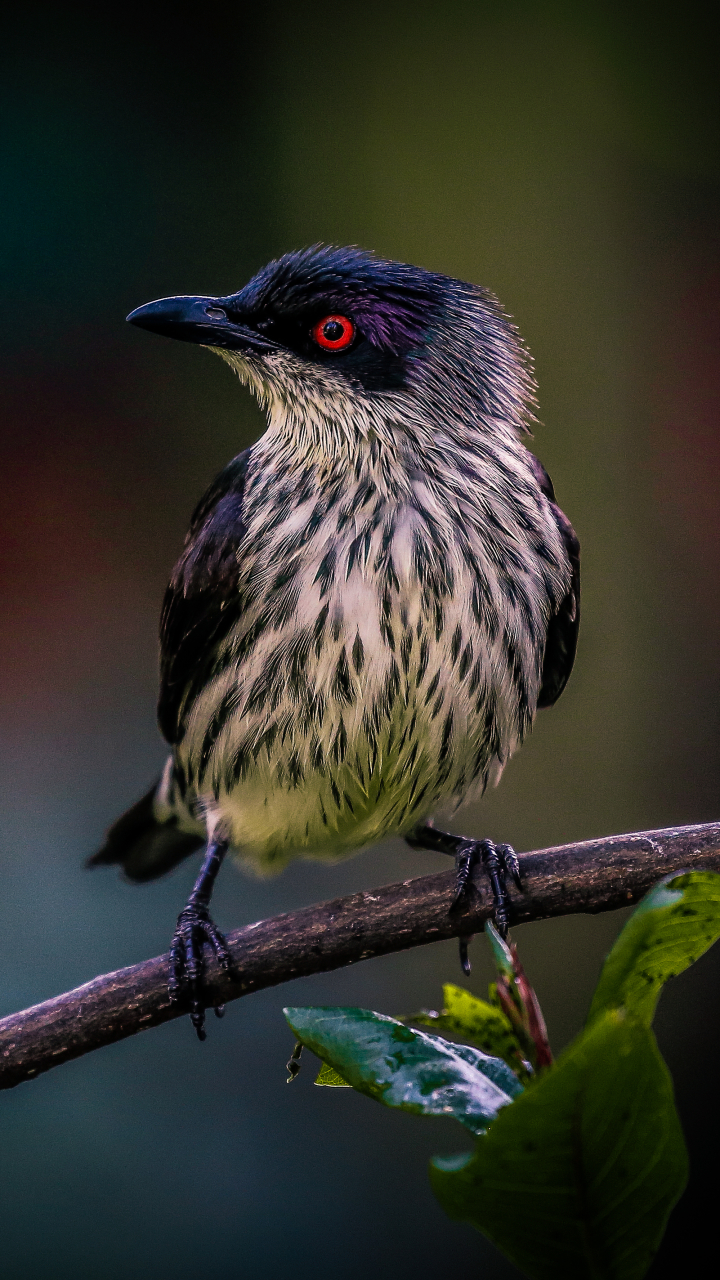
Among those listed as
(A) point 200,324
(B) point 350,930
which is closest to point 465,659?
(B) point 350,930

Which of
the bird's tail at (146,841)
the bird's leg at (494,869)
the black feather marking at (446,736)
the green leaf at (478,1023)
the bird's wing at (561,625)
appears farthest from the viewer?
the bird's tail at (146,841)

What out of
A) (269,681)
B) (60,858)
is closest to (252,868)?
(269,681)

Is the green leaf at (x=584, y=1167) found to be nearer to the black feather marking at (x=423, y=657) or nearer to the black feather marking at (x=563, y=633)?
the black feather marking at (x=423, y=657)

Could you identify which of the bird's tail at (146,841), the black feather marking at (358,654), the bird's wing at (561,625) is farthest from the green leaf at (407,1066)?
the bird's tail at (146,841)

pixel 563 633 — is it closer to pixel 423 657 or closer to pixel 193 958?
pixel 423 657

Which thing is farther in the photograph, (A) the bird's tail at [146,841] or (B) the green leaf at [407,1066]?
(A) the bird's tail at [146,841]

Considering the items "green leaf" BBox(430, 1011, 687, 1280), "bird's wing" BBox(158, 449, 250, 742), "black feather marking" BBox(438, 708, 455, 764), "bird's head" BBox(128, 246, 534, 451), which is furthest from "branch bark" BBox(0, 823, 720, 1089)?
"green leaf" BBox(430, 1011, 687, 1280)

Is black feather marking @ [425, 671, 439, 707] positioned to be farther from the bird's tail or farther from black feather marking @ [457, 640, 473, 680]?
the bird's tail
